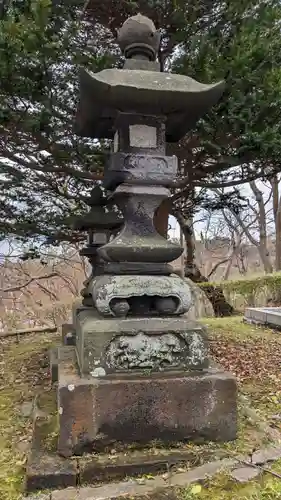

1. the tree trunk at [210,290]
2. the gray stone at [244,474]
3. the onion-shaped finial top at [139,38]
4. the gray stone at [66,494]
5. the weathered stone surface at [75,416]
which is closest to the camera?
the gray stone at [66,494]

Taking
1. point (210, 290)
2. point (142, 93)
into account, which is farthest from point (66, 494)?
point (210, 290)

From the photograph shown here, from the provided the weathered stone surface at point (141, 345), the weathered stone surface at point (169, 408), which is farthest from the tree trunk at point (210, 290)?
the weathered stone surface at point (169, 408)

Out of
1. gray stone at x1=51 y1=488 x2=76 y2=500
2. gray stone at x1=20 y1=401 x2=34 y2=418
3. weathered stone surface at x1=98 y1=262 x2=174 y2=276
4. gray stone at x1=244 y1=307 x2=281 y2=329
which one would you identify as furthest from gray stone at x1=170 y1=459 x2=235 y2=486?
gray stone at x1=244 y1=307 x2=281 y2=329

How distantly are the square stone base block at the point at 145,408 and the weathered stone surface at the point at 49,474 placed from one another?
0.08m

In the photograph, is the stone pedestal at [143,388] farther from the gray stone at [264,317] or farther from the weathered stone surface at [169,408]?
the gray stone at [264,317]

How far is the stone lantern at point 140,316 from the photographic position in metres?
2.15

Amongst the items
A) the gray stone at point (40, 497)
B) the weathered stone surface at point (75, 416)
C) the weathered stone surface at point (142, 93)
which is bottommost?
the gray stone at point (40, 497)

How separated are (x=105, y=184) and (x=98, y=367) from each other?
1291 millimetres

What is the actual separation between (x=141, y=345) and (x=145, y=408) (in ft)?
1.11

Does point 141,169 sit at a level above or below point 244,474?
above

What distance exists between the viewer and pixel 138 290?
2404mm

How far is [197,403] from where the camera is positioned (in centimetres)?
223

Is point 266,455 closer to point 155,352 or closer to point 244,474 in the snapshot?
point 244,474

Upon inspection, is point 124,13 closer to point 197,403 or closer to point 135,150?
point 135,150
